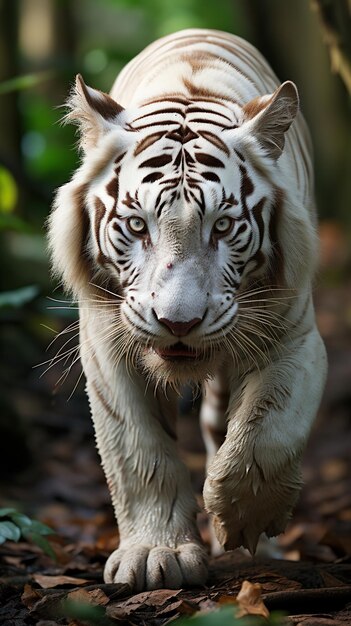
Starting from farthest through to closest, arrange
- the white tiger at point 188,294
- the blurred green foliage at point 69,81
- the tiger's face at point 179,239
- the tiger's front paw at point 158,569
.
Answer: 1. the blurred green foliage at point 69,81
2. the tiger's front paw at point 158,569
3. the white tiger at point 188,294
4. the tiger's face at point 179,239

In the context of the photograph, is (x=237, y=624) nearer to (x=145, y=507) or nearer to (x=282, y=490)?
(x=282, y=490)

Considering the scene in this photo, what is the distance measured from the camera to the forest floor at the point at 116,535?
3455 millimetres

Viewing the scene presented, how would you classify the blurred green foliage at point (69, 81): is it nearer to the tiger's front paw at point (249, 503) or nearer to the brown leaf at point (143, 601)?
the tiger's front paw at point (249, 503)

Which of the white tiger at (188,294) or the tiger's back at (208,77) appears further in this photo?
the tiger's back at (208,77)

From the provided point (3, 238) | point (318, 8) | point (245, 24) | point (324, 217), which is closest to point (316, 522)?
point (318, 8)

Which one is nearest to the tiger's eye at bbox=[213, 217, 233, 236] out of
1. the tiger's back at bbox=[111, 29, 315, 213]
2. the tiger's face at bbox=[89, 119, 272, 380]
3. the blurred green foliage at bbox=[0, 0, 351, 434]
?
the tiger's face at bbox=[89, 119, 272, 380]

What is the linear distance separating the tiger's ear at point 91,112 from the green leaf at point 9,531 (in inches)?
56.5

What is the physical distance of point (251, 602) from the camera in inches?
129

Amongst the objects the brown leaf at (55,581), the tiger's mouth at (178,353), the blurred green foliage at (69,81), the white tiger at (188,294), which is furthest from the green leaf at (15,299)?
the blurred green foliage at (69,81)

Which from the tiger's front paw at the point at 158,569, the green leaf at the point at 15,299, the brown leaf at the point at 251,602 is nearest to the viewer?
→ the brown leaf at the point at 251,602

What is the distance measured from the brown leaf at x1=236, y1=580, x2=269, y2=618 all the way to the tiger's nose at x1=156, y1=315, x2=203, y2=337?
0.83m

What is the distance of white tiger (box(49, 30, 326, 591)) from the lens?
3619 mm

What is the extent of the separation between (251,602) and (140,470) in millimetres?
940

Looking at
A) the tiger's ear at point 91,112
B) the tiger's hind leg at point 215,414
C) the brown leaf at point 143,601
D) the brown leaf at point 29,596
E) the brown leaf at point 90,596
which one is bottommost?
the brown leaf at point 143,601
